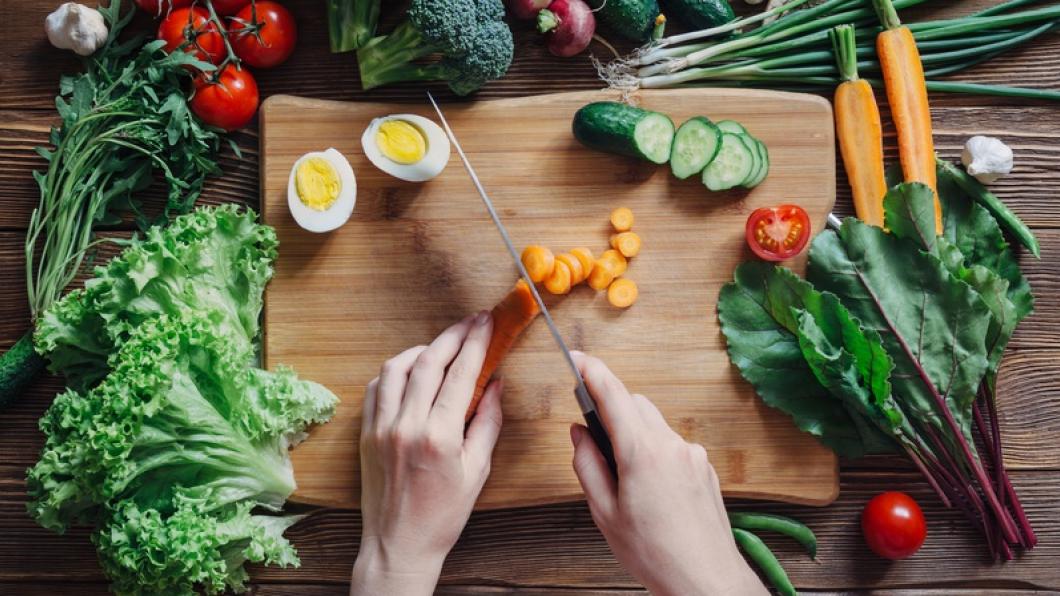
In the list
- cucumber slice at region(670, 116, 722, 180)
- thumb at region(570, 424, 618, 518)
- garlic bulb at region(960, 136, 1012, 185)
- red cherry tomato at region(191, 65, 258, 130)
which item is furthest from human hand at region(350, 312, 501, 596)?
garlic bulb at region(960, 136, 1012, 185)

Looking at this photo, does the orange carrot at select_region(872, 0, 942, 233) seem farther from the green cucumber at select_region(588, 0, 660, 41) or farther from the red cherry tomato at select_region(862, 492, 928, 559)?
the red cherry tomato at select_region(862, 492, 928, 559)

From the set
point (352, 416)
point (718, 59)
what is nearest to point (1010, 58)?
point (718, 59)

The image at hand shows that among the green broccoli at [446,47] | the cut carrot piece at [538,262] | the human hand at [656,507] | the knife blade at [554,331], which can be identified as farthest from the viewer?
the cut carrot piece at [538,262]

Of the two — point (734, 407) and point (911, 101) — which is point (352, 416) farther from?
point (911, 101)

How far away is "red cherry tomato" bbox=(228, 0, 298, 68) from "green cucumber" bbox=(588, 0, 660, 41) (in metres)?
1.02

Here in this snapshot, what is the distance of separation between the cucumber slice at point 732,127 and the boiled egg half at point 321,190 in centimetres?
121

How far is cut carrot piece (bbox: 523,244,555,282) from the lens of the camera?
8.27 ft

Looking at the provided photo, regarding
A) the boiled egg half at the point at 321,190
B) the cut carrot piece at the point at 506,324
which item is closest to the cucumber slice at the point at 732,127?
the cut carrot piece at the point at 506,324

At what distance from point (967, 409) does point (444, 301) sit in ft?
5.69

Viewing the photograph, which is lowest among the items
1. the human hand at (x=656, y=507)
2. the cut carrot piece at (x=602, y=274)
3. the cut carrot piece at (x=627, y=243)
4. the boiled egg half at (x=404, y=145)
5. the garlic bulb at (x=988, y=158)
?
the human hand at (x=656, y=507)

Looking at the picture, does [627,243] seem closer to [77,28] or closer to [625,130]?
[625,130]

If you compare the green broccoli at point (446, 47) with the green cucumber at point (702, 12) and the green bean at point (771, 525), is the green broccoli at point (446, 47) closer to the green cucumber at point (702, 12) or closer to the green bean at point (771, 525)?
the green cucumber at point (702, 12)

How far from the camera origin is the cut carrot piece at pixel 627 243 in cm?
261

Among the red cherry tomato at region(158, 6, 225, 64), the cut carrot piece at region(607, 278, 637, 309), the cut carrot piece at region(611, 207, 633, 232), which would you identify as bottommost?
the cut carrot piece at region(607, 278, 637, 309)
